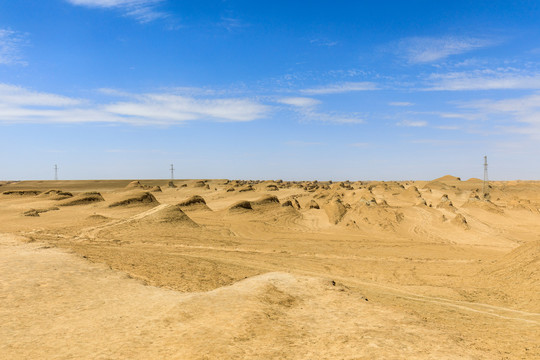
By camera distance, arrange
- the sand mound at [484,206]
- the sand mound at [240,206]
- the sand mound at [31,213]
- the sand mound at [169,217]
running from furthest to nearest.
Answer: the sand mound at [484,206]
the sand mound at [240,206]
the sand mound at [31,213]
the sand mound at [169,217]

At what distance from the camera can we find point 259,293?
11070mm

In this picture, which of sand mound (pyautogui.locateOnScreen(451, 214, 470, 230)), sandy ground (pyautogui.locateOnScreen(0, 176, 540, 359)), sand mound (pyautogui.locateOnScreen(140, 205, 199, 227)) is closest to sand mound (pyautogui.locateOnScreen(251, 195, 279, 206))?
sandy ground (pyautogui.locateOnScreen(0, 176, 540, 359))

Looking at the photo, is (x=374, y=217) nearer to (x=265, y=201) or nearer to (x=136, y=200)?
(x=265, y=201)

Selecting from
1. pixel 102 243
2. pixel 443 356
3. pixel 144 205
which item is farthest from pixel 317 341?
pixel 144 205

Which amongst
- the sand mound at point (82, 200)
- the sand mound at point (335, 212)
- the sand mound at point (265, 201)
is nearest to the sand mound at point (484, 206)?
the sand mound at point (335, 212)

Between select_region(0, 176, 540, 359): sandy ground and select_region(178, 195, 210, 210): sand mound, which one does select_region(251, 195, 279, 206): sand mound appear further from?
select_region(0, 176, 540, 359): sandy ground

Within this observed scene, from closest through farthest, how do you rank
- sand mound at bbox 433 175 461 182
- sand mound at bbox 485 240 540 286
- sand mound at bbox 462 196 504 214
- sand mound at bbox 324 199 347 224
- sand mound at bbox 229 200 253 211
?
sand mound at bbox 485 240 540 286, sand mound at bbox 324 199 347 224, sand mound at bbox 229 200 253 211, sand mound at bbox 462 196 504 214, sand mound at bbox 433 175 461 182

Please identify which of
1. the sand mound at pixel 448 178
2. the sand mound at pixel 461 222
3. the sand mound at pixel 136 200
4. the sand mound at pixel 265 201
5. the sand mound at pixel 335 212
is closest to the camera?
the sand mound at pixel 461 222

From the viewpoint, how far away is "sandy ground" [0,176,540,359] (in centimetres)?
785

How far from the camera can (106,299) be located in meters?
10.8

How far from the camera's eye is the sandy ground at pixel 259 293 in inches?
309

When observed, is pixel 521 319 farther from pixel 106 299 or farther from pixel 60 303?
pixel 60 303

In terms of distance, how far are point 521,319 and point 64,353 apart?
1239cm

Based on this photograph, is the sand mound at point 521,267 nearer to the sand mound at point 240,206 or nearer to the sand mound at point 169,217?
the sand mound at point 169,217
